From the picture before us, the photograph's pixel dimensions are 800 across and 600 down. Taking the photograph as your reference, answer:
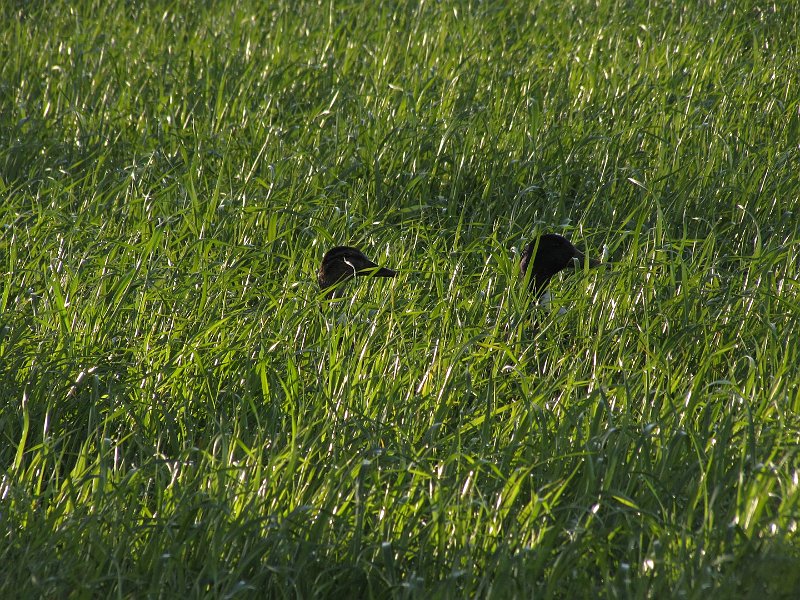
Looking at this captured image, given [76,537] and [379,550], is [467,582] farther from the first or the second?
[76,537]

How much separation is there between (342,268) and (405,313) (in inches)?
20.5

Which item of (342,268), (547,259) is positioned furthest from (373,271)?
(547,259)

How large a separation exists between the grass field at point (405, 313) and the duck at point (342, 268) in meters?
0.07

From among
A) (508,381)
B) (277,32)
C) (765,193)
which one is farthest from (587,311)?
(277,32)

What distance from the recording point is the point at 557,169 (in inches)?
218

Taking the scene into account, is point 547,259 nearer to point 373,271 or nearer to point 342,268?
point 373,271

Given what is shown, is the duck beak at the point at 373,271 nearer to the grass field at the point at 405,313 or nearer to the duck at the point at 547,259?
the grass field at the point at 405,313

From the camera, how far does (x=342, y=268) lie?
4.47 m

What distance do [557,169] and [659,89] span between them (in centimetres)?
115

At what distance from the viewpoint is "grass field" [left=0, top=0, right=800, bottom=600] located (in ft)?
9.07

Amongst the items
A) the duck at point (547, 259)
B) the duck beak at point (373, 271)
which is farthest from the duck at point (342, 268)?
the duck at point (547, 259)

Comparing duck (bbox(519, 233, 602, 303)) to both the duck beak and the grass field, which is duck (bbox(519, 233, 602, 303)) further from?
the duck beak

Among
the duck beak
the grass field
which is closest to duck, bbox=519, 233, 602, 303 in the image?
the grass field

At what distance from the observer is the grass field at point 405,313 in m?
2.77
